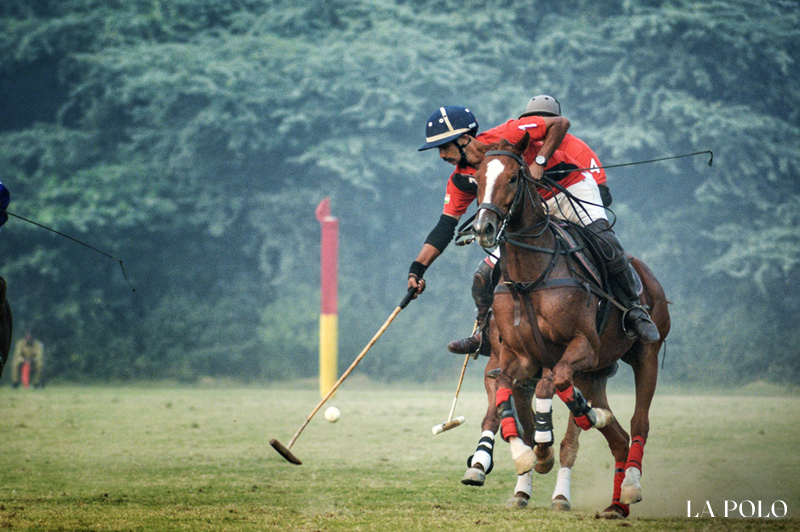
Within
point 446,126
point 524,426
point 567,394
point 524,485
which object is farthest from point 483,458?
point 446,126

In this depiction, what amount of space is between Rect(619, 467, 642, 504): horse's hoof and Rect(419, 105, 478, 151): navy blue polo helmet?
2.83 metres

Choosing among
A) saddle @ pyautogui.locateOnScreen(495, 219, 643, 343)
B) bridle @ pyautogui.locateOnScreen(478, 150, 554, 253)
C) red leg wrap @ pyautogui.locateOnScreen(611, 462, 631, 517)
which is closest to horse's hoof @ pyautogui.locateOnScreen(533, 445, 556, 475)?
red leg wrap @ pyautogui.locateOnScreen(611, 462, 631, 517)

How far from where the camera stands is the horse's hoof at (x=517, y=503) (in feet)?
26.3

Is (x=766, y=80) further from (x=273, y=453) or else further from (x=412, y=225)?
(x=273, y=453)

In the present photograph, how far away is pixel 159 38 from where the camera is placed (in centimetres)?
3123

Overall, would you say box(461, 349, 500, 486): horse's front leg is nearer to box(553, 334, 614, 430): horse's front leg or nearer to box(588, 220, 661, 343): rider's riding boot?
box(553, 334, 614, 430): horse's front leg

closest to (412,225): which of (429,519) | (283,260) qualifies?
(283,260)

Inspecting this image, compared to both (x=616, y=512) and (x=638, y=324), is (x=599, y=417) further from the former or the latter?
(x=638, y=324)

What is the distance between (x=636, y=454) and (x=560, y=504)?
0.75 m

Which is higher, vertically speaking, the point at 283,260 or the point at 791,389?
the point at 283,260

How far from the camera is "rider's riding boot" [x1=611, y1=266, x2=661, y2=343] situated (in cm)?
765

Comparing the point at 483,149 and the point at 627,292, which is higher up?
the point at 483,149

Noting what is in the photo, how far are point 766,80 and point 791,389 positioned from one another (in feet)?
31.9

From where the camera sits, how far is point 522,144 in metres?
6.88
